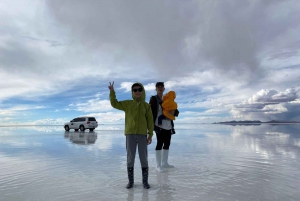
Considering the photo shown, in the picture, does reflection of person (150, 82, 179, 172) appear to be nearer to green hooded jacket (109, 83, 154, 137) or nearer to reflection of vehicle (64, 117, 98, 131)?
green hooded jacket (109, 83, 154, 137)

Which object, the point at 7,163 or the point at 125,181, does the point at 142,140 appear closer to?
the point at 125,181

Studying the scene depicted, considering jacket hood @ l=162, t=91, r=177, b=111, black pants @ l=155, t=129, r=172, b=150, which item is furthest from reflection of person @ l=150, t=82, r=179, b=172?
jacket hood @ l=162, t=91, r=177, b=111

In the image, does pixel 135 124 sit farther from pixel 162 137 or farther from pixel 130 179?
pixel 162 137

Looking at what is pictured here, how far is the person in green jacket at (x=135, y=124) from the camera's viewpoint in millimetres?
4402

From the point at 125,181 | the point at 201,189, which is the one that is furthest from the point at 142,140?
the point at 201,189

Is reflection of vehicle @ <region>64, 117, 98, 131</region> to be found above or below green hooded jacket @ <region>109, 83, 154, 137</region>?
above

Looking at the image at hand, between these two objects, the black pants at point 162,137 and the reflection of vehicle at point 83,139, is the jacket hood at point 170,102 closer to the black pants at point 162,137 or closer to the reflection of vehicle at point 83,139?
the black pants at point 162,137

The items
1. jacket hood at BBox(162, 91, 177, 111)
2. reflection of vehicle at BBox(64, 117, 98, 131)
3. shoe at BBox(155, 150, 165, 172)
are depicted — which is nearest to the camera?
shoe at BBox(155, 150, 165, 172)

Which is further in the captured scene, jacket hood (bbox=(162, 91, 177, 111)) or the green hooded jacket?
jacket hood (bbox=(162, 91, 177, 111))

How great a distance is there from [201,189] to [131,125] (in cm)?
179

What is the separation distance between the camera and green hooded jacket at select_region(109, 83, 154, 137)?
174 inches

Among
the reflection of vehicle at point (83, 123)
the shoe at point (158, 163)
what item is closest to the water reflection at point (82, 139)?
the shoe at point (158, 163)

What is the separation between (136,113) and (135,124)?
0.74 ft

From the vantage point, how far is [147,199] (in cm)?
365
